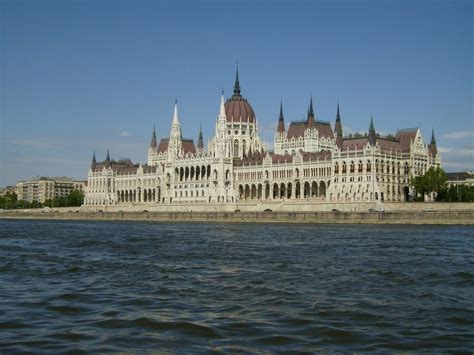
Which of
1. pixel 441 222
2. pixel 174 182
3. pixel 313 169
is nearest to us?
pixel 441 222

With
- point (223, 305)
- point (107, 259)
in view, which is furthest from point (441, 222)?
point (223, 305)

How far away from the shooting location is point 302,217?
89.2 m

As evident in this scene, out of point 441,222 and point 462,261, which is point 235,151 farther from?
point 462,261

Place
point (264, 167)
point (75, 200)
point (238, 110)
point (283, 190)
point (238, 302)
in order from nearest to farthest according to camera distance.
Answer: point (238, 302)
point (283, 190)
point (264, 167)
point (238, 110)
point (75, 200)

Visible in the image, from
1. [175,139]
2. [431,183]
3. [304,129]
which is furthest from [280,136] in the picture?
[431,183]

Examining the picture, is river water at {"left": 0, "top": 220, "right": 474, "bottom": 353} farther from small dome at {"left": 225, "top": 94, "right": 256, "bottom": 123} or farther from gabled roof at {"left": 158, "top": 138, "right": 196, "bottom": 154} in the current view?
gabled roof at {"left": 158, "top": 138, "right": 196, "bottom": 154}

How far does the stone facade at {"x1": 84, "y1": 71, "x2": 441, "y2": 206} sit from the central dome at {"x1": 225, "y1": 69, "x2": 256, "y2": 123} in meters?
0.24

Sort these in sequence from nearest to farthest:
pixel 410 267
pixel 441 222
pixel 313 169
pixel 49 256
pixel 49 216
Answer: pixel 410 267 → pixel 49 256 → pixel 441 222 → pixel 313 169 → pixel 49 216

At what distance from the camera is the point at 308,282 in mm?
25484

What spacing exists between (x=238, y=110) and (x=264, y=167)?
84.6 ft

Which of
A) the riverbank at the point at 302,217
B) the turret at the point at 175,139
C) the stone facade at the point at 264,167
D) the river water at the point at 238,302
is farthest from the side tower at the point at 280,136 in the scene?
the river water at the point at 238,302

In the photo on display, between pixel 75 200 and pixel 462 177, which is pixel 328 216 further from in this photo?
pixel 75 200

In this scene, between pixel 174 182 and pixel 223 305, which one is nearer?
pixel 223 305

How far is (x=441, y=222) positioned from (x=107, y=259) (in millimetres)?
50681
